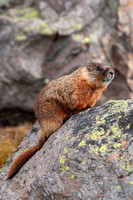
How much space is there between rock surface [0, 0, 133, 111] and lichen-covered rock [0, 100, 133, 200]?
652 cm

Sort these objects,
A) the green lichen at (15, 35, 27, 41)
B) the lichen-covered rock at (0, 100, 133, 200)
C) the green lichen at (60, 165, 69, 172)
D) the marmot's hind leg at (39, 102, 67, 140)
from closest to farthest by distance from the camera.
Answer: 1. the lichen-covered rock at (0, 100, 133, 200)
2. the green lichen at (60, 165, 69, 172)
3. the marmot's hind leg at (39, 102, 67, 140)
4. the green lichen at (15, 35, 27, 41)

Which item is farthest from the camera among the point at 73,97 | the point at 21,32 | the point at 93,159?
the point at 21,32

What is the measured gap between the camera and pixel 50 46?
1082 centimetres

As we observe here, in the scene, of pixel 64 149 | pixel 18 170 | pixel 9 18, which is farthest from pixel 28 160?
pixel 9 18

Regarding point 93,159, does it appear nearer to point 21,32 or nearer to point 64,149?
point 64,149

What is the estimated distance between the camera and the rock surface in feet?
34.8

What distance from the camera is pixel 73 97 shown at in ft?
17.3

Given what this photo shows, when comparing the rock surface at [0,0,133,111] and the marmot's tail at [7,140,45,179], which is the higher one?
the rock surface at [0,0,133,111]

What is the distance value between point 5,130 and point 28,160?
5.22m

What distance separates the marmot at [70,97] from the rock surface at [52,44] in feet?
16.7

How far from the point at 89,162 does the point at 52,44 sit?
789 centimetres

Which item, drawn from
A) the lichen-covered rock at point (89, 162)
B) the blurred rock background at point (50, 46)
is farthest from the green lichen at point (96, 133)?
the blurred rock background at point (50, 46)

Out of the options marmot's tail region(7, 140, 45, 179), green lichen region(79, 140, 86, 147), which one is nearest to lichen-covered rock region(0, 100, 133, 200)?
green lichen region(79, 140, 86, 147)

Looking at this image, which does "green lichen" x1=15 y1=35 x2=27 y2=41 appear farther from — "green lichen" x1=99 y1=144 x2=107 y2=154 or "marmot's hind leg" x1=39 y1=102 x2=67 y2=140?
"green lichen" x1=99 y1=144 x2=107 y2=154
